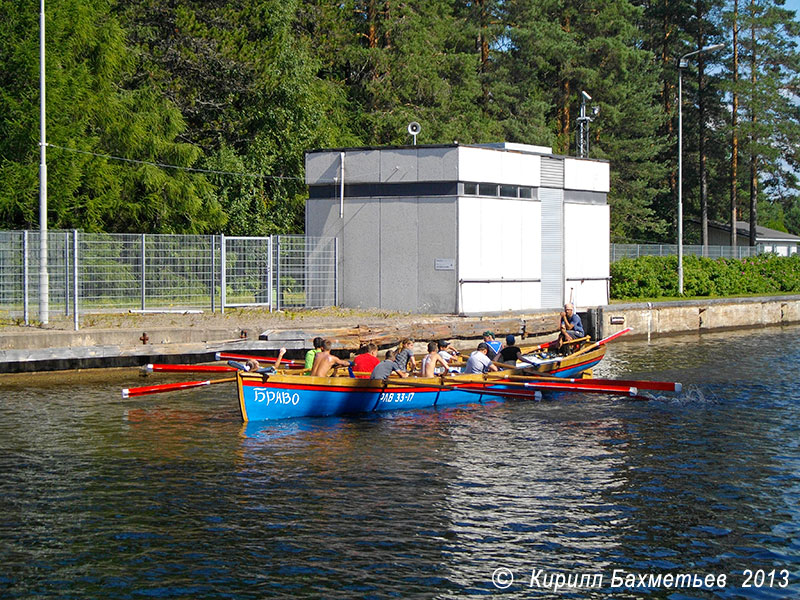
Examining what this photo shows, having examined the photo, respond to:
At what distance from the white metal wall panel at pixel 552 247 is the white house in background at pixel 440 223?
5 centimetres

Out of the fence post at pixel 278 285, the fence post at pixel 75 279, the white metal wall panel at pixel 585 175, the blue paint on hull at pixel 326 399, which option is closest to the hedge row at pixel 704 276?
the white metal wall panel at pixel 585 175

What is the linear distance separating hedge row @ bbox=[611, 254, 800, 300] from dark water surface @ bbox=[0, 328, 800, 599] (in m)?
20.8

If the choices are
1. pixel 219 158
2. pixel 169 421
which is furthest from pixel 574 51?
pixel 169 421

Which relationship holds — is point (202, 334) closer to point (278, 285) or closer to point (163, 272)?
point (163, 272)

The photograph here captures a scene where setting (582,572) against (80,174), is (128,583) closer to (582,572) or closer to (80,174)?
(582,572)

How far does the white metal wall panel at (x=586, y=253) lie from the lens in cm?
3700

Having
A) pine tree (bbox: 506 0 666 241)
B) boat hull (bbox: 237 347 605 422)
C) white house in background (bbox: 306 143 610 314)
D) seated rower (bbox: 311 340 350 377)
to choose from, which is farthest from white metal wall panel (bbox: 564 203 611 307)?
pine tree (bbox: 506 0 666 241)

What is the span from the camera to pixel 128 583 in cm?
1077

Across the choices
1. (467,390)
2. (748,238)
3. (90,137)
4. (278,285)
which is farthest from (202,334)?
(748,238)

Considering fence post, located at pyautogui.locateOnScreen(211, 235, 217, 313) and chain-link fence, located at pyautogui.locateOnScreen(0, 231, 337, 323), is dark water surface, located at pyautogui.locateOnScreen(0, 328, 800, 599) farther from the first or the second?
fence post, located at pyautogui.locateOnScreen(211, 235, 217, 313)

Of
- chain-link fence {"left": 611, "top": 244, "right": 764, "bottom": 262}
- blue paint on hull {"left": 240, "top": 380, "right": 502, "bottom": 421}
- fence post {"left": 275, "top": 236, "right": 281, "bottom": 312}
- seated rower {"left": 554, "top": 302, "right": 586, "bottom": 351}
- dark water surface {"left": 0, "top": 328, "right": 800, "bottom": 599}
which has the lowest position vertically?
dark water surface {"left": 0, "top": 328, "right": 800, "bottom": 599}

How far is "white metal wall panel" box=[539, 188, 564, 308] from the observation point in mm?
35906

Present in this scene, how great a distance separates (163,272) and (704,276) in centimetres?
2635

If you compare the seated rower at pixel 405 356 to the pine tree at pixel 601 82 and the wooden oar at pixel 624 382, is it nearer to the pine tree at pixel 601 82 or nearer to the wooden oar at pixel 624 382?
the wooden oar at pixel 624 382
